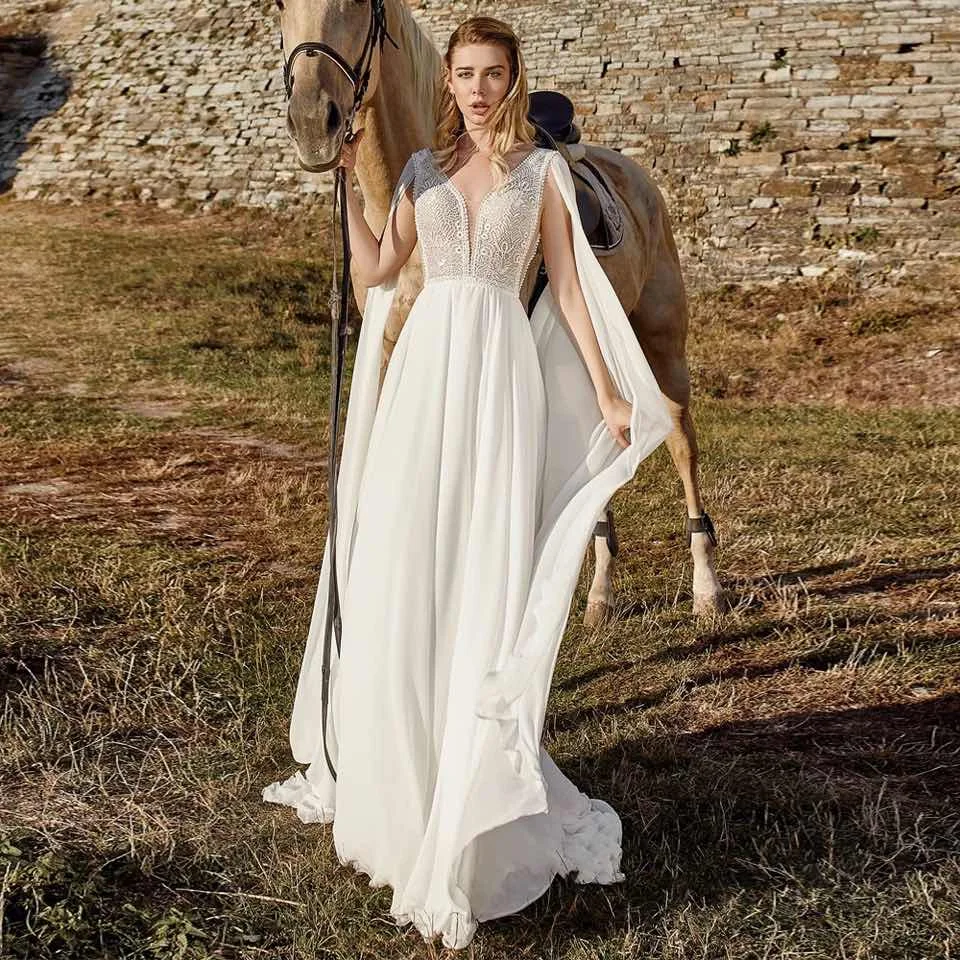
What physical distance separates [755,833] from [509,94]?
225 cm

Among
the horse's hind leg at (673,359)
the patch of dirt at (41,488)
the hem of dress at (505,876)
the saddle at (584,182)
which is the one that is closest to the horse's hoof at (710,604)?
the horse's hind leg at (673,359)

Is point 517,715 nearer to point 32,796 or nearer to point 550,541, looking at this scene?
point 550,541

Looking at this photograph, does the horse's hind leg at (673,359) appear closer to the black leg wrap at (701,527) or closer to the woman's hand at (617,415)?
the black leg wrap at (701,527)

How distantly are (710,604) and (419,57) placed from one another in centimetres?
306

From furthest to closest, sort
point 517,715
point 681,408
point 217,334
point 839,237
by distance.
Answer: point 839,237 < point 217,334 < point 681,408 < point 517,715

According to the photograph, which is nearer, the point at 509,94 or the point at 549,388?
the point at 509,94

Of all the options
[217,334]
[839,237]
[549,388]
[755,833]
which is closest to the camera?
[549,388]

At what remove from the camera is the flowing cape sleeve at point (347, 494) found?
3.08 m

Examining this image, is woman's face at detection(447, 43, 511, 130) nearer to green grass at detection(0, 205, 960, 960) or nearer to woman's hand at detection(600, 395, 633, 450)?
woman's hand at detection(600, 395, 633, 450)

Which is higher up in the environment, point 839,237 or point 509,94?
point 509,94

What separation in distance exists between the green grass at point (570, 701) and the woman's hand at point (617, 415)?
1.23 metres

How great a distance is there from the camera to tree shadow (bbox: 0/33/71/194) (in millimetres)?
20031

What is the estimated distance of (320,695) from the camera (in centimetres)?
325

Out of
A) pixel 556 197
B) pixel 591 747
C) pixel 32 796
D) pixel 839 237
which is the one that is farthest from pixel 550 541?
pixel 839 237
